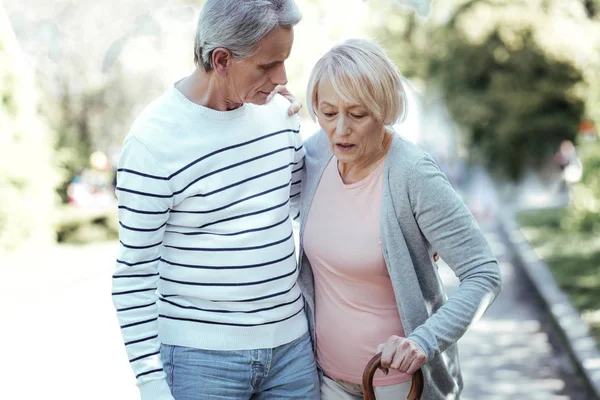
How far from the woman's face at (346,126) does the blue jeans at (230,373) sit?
1.96 feet

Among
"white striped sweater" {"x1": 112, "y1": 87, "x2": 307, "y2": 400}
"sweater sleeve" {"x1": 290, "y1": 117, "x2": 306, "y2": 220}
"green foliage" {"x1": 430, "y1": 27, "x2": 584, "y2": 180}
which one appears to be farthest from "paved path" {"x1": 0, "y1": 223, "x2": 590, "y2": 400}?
"green foliage" {"x1": 430, "y1": 27, "x2": 584, "y2": 180}

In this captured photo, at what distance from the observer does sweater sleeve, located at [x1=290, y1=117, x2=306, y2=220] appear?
9.01 feet

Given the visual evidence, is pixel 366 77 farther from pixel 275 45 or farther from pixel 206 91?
pixel 206 91

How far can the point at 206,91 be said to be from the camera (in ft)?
7.98

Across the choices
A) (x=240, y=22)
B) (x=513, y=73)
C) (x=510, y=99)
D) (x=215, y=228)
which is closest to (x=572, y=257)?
(x=215, y=228)

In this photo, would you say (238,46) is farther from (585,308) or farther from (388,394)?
(585,308)

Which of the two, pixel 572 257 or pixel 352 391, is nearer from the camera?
pixel 352 391

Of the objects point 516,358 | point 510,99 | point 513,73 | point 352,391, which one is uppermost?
point 513,73

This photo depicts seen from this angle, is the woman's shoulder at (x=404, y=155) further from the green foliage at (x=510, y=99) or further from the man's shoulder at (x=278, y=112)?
the green foliage at (x=510, y=99)

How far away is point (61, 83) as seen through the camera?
24875mm

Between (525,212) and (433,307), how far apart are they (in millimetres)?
16609

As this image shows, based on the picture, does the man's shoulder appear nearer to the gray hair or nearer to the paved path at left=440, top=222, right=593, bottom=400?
the gray hair

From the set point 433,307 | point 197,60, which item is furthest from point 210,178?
point 433,307

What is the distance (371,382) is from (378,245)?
0.39 meters
